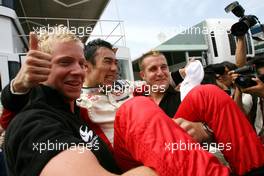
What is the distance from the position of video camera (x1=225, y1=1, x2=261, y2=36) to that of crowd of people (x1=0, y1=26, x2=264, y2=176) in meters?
1.15

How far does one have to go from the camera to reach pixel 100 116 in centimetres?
195

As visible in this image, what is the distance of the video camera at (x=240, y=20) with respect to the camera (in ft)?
9.22

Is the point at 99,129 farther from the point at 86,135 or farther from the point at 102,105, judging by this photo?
the point at 86,135

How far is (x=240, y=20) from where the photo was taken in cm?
289

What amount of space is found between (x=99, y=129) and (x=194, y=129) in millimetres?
615

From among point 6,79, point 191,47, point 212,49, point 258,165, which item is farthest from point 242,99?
point 191,47

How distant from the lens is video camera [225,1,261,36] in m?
2.81

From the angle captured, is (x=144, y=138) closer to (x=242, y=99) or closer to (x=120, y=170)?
(x=120, y=170)

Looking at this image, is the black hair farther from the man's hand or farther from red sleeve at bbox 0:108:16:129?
the man's hand

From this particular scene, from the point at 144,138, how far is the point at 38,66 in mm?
450

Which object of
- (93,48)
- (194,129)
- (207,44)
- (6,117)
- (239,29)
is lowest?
(194,129)

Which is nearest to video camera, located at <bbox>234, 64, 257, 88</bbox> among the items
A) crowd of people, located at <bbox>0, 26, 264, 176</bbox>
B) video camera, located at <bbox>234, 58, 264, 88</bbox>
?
Answer: video camera, located at <bbox>234, 58, 264, 88</bbox>

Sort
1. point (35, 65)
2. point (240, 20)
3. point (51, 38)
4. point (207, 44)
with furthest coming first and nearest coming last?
point (207, 44)
point (240, 20)
point (51, 38)
point (35, 65)

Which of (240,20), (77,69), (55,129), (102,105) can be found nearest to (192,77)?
(102,105)
